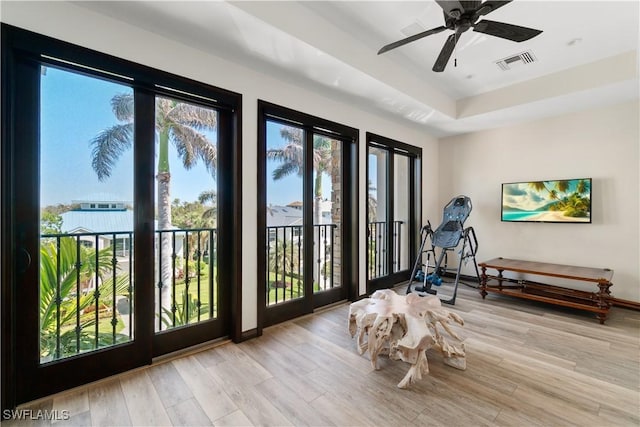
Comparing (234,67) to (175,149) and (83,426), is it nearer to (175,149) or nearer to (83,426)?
(175,149)

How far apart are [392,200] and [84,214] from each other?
13.1ft

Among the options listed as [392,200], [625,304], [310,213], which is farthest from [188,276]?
[625,304]

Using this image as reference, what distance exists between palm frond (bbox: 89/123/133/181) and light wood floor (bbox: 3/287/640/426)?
1.60 metres

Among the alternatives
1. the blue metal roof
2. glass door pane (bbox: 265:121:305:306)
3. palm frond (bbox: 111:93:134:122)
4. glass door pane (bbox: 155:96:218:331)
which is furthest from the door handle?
glass door pane (bbox: 265:121:305:306)

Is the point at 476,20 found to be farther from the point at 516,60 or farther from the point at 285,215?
the point at 285,215

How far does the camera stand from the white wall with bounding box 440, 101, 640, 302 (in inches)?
144

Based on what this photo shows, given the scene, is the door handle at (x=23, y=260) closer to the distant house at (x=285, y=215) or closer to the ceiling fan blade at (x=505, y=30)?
the distant house at (x=285, y=215)

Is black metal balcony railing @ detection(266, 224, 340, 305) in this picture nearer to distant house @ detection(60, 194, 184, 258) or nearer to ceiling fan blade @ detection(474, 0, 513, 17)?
distant house @ detection(60, 194, 184, 258)

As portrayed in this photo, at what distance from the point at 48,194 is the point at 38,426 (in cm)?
143

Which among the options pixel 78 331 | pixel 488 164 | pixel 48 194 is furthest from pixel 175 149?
pixel 488 164

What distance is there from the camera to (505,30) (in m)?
2.04

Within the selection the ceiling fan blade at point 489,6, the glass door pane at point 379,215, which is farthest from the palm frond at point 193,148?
the glass door pane at point 379,215

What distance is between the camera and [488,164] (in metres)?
4.88

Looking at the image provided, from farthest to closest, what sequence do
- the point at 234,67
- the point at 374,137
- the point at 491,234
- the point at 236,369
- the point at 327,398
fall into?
the point at 491,234 → the point at 374,137 → the point at 234,67 → the point at 236,369 → the point at 327,398
